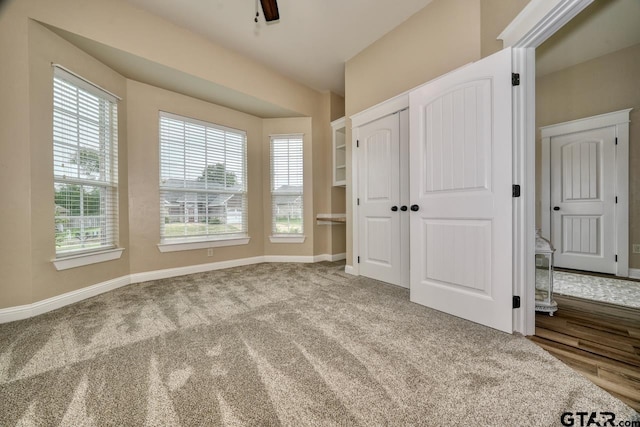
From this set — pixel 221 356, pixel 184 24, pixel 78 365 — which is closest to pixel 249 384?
pixel 221 356

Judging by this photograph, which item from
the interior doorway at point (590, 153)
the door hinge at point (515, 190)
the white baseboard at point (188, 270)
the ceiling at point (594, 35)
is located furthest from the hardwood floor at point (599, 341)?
the white baseboard at point (188, 270)

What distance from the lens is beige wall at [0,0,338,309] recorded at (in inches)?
83.8

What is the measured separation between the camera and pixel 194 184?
3814 mm

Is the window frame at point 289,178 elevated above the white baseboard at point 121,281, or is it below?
above

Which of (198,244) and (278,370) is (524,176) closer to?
(278,370)

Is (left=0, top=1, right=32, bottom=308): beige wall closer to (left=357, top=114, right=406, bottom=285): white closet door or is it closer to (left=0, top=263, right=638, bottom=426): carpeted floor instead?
(left=0, top=263, right=638, bottom=426): carpeted floor

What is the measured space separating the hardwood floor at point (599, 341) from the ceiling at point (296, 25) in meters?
3.28

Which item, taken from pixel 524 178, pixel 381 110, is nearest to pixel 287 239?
pixel 381 110

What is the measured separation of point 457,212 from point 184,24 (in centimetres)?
364

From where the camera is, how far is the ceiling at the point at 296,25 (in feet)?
8.95

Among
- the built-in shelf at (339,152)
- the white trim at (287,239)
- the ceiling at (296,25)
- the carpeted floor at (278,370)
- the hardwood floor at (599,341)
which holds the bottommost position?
the hardwood floor at (599,341)

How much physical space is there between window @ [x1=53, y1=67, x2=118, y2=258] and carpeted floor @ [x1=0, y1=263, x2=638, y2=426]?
810 millimetres

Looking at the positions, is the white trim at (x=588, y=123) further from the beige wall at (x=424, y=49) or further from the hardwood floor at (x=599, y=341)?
the beige wall at (x=424, y=49)

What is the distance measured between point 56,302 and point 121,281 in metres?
0.73
